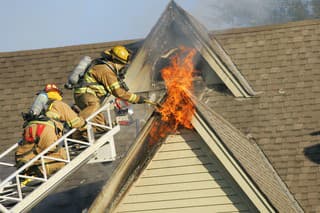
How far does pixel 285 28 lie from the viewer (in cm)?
1789

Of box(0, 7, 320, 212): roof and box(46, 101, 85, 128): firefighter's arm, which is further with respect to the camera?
box(0, 7, 320, 212): roof

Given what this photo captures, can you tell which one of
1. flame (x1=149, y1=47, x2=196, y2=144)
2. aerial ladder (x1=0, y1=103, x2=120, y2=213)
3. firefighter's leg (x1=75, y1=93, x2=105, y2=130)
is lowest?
aerial ladder (x1=0, y1=103, x2=120, y2=213)

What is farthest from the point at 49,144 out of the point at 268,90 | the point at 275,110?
the point at 268,90

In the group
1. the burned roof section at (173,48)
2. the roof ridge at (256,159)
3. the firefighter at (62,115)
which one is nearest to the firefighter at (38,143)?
the firefighter at (62,115)

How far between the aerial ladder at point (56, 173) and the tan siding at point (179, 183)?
0.76 metres

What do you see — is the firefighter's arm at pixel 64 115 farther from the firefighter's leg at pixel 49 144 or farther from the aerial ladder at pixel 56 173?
the firefighter's leg at pixel 49 144

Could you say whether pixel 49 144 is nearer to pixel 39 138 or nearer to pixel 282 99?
pixel 39 138

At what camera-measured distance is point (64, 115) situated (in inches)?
523

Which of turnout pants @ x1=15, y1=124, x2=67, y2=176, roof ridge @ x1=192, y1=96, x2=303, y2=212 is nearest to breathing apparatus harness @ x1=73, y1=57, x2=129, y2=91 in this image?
roof ridge @ x1=192, y1=96, x2=303, y2=212

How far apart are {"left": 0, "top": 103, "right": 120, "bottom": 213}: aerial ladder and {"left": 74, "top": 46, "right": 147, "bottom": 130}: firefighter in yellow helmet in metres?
0.40

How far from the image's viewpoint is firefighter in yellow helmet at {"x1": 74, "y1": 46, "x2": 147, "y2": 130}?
45.4ft

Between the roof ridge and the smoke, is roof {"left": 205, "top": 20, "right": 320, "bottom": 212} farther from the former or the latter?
the smoke

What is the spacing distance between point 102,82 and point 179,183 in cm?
221

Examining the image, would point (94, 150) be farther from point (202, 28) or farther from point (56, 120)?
point (202, 28)
